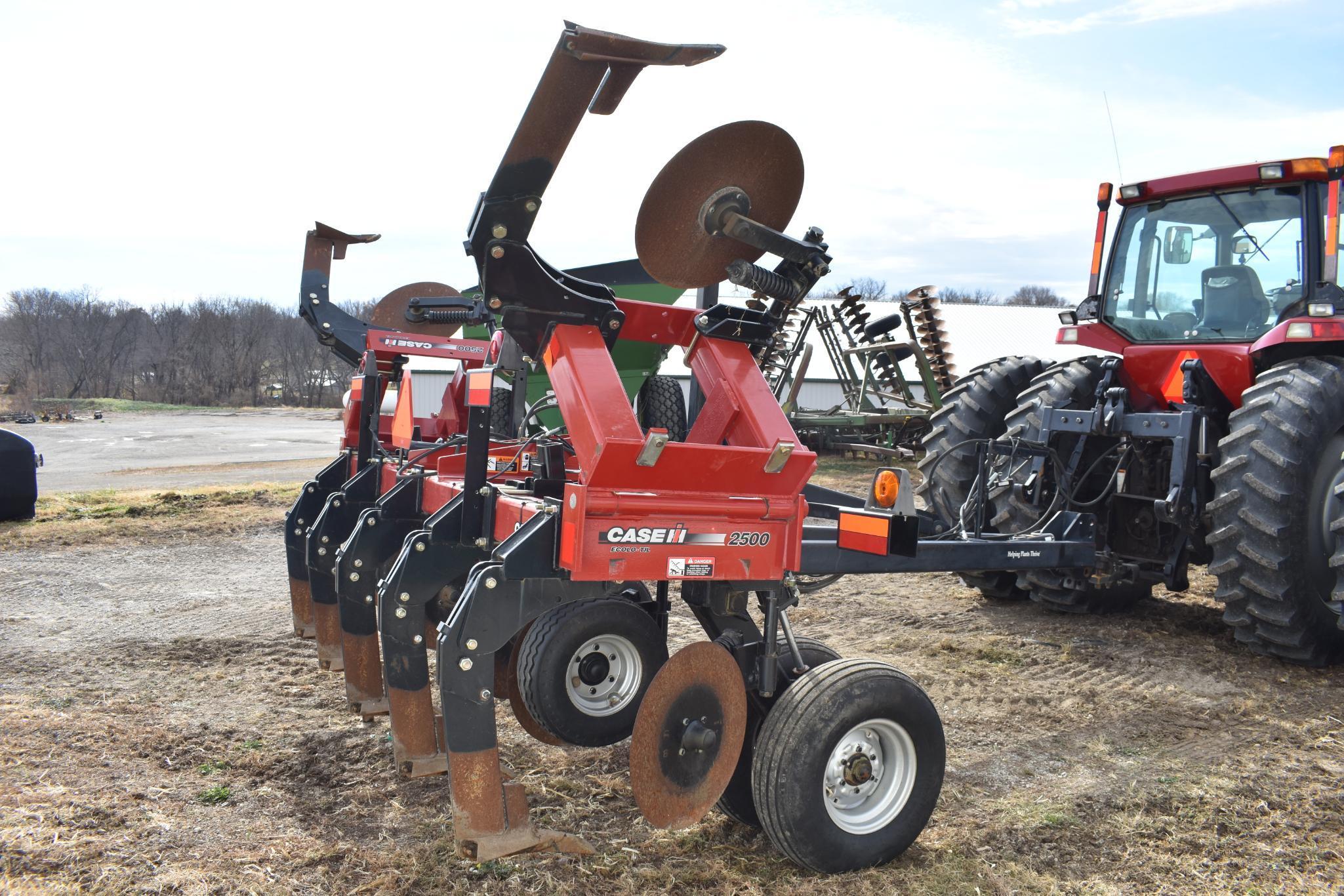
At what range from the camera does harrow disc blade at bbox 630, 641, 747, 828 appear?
283 cm

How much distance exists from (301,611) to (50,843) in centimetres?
216

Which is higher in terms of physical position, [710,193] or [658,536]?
[710,193]

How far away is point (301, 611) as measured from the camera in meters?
5.08

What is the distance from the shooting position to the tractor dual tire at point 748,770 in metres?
3.08

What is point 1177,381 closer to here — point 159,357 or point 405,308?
point 405,308

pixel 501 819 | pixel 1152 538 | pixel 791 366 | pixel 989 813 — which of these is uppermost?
pixel 791 366

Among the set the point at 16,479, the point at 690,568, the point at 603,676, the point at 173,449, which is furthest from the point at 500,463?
the point at 173,449

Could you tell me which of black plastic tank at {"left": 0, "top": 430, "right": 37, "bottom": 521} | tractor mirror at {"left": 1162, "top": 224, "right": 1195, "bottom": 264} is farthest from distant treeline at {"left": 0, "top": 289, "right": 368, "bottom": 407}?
tractor mirror at {"left": 1162, "top": 224, "right": 1195, "bottom": 264}

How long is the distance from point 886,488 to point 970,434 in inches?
138

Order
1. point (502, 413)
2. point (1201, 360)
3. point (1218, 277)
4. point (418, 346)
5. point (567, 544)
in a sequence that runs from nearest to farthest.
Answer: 1. point (567, 544)
2. point (1201, 360)
3. point (1218, 277)
4. point (418, 346)
5. point (502, 413)

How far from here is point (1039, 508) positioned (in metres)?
5.61

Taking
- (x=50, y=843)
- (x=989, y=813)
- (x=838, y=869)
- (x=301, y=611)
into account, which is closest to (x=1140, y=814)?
(x=989, y=813)

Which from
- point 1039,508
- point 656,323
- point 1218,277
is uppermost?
point 1218,277

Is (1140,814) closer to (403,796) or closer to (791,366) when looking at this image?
(403,796)
